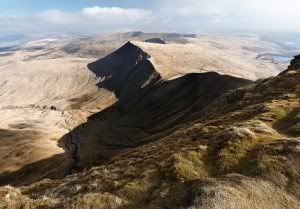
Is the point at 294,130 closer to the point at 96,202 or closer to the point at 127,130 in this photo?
the point at 96,202

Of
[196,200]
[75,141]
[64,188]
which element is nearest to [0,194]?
[64,188]

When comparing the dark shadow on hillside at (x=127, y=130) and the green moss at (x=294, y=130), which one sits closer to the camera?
the green moss at (x=294, y=130)

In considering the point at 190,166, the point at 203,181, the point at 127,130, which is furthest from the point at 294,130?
the point at 127,130

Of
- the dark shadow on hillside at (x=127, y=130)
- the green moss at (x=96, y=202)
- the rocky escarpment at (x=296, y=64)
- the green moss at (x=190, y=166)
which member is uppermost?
the green moss at (x=190, y=166)

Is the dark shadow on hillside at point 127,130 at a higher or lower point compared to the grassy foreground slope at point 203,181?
lower

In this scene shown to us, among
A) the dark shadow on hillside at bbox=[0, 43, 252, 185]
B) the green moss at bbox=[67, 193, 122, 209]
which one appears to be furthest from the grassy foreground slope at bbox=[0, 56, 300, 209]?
the dark shadow on hillside at bbox=[0, 43, 252, 185]

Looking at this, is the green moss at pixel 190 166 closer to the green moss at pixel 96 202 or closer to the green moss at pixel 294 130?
the green moss at pixel 96 202

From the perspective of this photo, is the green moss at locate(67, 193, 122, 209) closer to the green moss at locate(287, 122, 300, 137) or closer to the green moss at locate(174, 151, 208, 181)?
the green moss at locate(174, 151, 208, 181)

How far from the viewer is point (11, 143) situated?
173m

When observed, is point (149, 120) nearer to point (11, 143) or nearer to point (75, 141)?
point (75, 141)

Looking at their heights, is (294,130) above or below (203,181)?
below

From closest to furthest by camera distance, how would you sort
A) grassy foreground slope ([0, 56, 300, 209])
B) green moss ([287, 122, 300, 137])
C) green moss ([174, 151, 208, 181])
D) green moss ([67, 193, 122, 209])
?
grassy foreground slope ([0, 56, 300, 209]) → green moss ([67, 193, 122, 209]) → green moss ([174, 151, 208, 181]) → green moss ([287, 122, 300, 137])

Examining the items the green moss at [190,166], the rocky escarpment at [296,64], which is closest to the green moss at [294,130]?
the green moss at [190,166]

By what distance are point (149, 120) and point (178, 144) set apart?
400 feet
